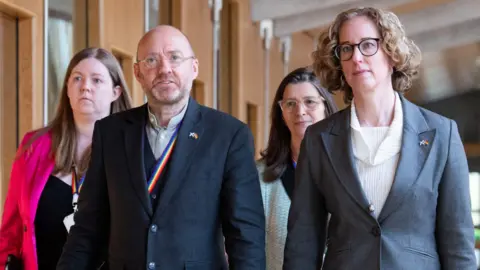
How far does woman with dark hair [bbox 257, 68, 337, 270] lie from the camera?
3084 millimetres

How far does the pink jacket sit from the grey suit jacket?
1249 millimetres

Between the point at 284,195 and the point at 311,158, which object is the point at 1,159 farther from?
the point at 311,158

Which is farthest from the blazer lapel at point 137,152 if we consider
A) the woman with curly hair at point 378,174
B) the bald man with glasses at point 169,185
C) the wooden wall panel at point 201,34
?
the wooden wall panel at point 201,34

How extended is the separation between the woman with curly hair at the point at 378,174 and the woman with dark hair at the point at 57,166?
3.81 ft

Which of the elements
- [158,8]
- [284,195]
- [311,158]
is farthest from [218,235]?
[158,8]

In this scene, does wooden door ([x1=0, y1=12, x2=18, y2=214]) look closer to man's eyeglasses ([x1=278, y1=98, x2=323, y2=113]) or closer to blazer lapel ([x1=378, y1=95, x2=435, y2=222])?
man's eyeglasses ([x1=278, y1=98, x2=323, y2=113])

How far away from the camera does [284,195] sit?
3102 millimetres

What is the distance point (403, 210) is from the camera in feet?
7.02

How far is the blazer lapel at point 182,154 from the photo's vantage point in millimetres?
2391

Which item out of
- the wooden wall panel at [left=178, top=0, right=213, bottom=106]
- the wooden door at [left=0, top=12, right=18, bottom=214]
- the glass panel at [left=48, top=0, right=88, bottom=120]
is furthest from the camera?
the wooden wall panel at [left=178, top=0, right=213, bottom=106]

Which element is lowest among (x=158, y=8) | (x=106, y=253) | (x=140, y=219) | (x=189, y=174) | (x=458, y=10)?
(x=106, y=253)

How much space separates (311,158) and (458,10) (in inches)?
456

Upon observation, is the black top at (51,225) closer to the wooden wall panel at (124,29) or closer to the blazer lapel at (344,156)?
the blazer lapel at (344,156)

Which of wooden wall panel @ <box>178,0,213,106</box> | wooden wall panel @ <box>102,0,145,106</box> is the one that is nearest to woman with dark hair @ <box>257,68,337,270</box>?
wooden wall panel @ <box>102,0,145,106</box>
